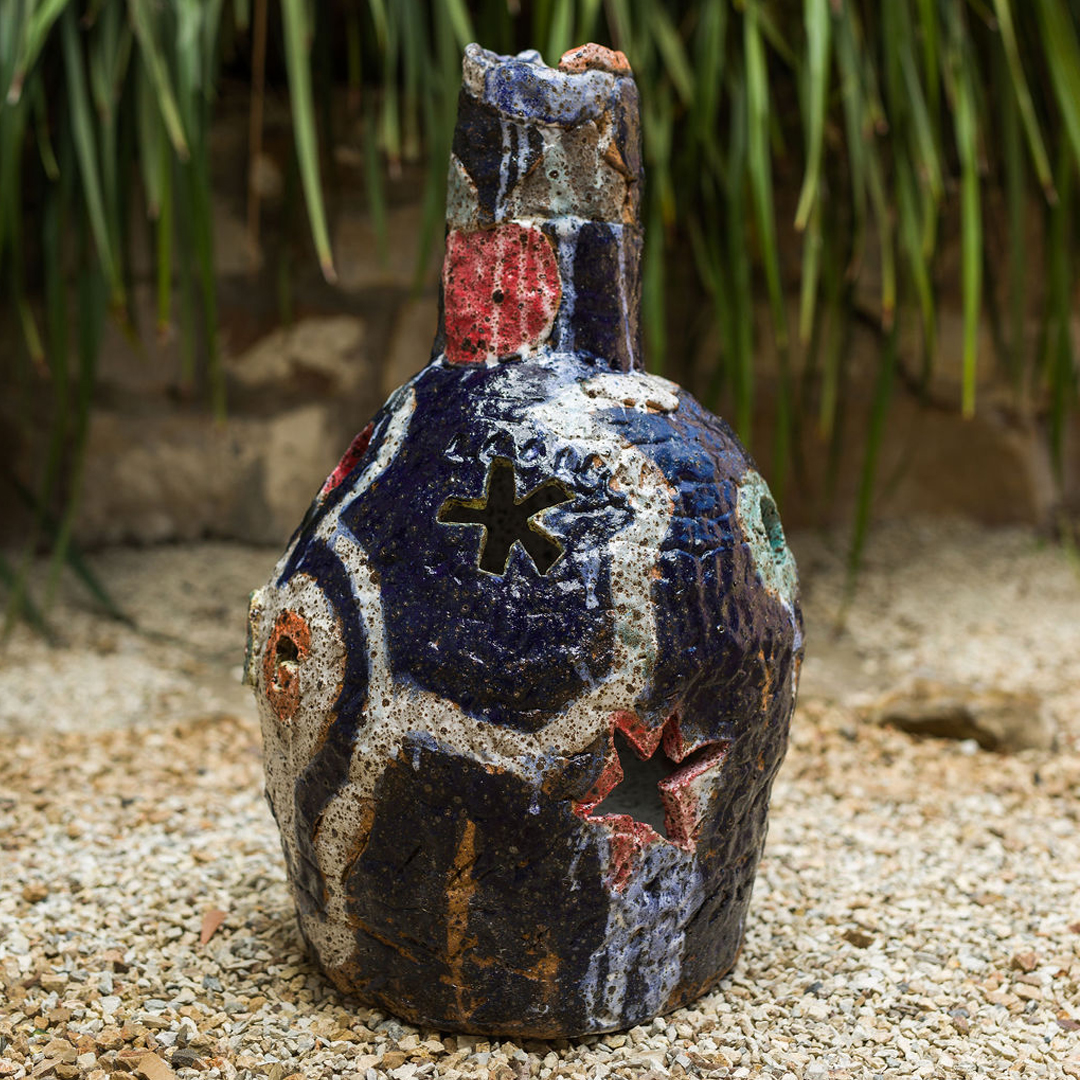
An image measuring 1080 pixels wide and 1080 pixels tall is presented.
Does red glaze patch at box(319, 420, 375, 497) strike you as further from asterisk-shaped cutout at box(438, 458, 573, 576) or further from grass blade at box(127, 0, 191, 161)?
grass blade at box(127, 0, 191, 161)

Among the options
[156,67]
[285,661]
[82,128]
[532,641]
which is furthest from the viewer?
[82,128]

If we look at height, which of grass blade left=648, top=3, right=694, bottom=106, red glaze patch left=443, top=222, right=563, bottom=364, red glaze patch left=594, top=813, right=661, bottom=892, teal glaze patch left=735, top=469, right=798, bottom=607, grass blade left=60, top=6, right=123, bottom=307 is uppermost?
grass blade left=648, top=3, right=694, bottom=106

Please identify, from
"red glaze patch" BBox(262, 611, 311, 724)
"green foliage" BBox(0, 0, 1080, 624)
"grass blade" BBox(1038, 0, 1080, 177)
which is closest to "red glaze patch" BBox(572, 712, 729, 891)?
"red glaze patch" BBox(262, 611, 311, 724)

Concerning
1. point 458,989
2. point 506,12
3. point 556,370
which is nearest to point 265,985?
point 458,989

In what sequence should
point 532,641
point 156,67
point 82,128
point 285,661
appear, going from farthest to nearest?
point 82,128 → point 156,67 → point 285,661 → point 532,641

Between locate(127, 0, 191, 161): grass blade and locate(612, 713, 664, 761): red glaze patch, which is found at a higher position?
locate(127, 0, 191, 161): grass blade

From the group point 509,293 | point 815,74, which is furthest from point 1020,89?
point 509,293

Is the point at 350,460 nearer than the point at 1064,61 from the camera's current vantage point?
Yes

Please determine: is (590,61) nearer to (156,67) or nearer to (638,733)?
(638,733)

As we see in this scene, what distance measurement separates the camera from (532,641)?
3.55 ft

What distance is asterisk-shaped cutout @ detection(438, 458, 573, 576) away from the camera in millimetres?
1128

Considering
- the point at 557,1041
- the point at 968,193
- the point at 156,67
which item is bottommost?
the point at 557,1041

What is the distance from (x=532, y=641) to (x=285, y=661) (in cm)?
25

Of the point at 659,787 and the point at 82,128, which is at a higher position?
the point at 82,128
